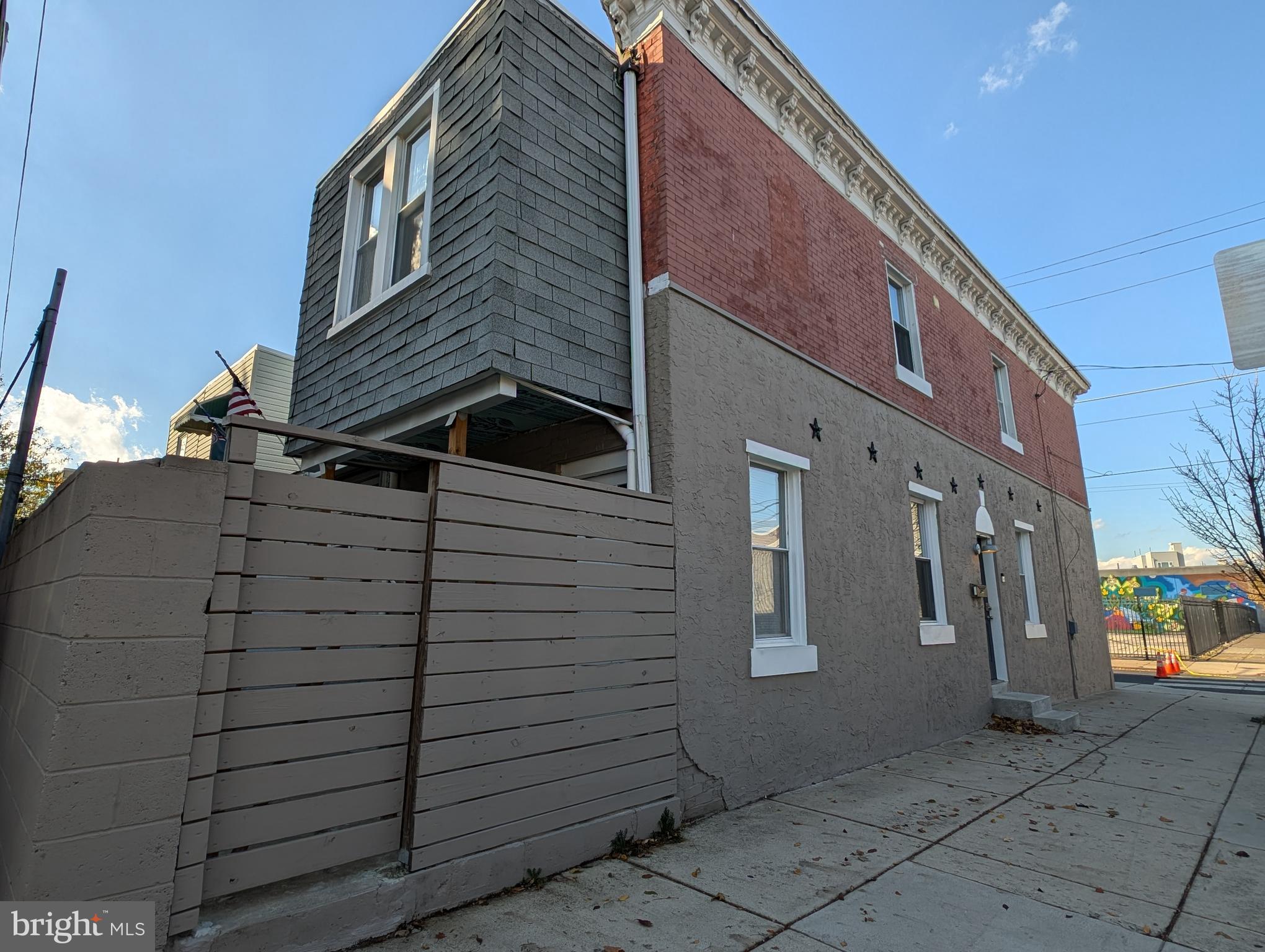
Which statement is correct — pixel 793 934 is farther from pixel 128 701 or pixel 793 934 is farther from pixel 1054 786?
pixel 1054 786

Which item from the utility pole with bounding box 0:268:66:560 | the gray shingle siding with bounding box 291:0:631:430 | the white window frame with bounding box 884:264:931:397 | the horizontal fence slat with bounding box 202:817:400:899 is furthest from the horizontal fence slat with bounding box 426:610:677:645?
the white window frame with bounding box 884:264:931:397

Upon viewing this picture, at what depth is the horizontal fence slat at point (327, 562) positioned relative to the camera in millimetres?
3121

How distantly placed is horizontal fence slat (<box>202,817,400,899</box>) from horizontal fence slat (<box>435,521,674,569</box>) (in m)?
1.43

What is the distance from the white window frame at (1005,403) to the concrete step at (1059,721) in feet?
16.2

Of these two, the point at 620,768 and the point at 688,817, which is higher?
the point at 620,768

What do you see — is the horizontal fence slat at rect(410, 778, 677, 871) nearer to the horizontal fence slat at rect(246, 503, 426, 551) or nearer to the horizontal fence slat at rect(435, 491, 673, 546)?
the horizontal fence slat at rect(246, 503, 426, 551)

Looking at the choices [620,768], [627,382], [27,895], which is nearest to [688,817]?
[620,768]

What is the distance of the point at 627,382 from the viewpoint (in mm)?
5598

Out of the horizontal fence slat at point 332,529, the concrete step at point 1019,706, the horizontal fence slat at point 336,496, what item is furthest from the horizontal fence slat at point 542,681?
the concrete step at point 1019,706

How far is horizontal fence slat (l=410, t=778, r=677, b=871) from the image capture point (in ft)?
11.2

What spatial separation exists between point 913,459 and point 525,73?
617cm

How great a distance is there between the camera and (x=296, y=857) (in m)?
3.07

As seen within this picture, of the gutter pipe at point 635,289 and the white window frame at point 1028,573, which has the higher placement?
the gutter pipe at point 635,289

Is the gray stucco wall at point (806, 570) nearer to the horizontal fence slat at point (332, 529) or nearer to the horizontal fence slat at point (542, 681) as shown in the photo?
the horizontal fence slat at point (542, 681)
